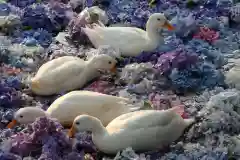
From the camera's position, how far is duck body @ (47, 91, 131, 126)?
273 cm

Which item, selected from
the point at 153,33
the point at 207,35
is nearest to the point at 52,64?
the point at 153,33

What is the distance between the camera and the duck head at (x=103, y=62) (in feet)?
10.3

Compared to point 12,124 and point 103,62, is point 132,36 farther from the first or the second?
point 12,124

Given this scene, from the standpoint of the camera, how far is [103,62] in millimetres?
3148

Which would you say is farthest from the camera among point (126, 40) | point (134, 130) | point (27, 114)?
point (126, 40)

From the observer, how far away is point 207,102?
2.84m

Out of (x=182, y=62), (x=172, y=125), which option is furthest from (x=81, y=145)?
(x=182, y=62)

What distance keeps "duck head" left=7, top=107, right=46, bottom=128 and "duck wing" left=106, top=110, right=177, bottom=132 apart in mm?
357

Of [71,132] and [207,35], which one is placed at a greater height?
[207,35]

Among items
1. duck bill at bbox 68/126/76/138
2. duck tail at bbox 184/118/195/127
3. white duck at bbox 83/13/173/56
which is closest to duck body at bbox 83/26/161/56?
white duck at bbox 83/13/173/56

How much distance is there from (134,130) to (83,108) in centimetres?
34

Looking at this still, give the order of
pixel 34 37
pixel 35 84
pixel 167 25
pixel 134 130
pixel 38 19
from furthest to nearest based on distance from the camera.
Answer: pixel 38 19 < pixel 34 37 < pixel 167 25 < pixel 35 84 < pixel 134 130

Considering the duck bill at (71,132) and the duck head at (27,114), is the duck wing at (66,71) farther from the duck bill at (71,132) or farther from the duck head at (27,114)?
the duck bill at (71,132)

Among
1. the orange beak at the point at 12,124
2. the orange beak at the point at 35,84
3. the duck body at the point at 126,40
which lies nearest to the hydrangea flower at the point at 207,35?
the duck body at the point at 126,40
